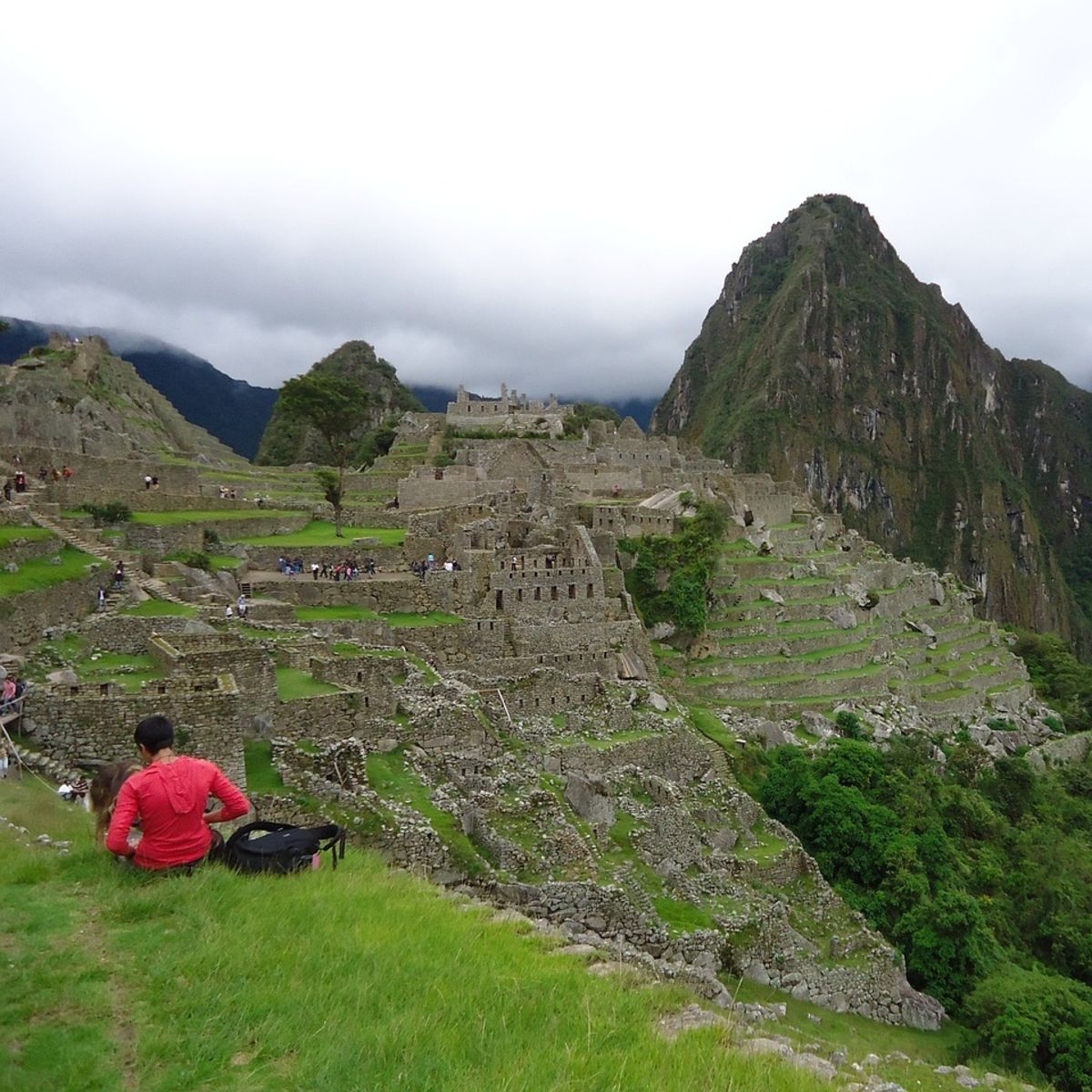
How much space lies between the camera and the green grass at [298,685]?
14.3 meters

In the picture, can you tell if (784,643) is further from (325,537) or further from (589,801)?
(325,537)

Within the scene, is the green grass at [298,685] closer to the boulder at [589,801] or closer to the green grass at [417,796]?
the green grass at [417,796]

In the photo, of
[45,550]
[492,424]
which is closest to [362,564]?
[45,550]

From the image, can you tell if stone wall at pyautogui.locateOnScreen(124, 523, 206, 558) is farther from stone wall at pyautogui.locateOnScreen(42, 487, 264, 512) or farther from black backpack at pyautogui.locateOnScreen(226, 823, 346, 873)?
black backpack at pyautogui.locateOnScreen(226, 823, 346, 873)

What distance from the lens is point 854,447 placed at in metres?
194

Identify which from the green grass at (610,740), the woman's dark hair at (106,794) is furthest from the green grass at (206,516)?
the woman's dark hair at (106,794)

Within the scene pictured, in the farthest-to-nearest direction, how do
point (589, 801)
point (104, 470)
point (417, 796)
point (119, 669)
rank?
point (104, 470) < point (589, 801) < point (119, 669) < point (417, 796)

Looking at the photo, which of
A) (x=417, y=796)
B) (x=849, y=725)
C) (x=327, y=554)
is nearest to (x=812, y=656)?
(x=849, y=725)

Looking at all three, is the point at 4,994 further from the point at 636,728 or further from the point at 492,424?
the point at 492,424

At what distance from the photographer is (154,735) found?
6.28 metres

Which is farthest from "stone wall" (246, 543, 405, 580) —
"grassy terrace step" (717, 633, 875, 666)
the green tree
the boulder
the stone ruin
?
"grassy terrace step" (717, 633, 875, 666)

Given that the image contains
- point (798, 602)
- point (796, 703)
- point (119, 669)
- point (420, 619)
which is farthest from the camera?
point (798, 602)

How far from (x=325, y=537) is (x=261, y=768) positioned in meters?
15.1

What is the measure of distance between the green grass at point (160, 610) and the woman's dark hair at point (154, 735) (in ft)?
35.0
